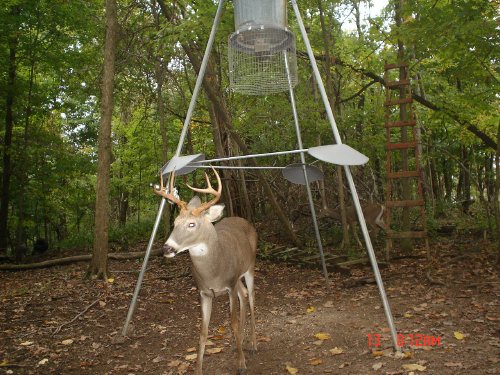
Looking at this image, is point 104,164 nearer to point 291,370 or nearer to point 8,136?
point 291,370

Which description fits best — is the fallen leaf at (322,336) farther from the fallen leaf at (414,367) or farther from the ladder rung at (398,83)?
the ladder rung at (398,83)

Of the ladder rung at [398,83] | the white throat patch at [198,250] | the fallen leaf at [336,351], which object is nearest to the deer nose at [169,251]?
the white throat patch at [198,250]

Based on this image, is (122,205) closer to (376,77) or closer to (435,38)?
(376,77)

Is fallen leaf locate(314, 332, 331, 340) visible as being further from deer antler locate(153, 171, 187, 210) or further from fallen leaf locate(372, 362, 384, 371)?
deer antler locate(153, 171, 187, 210)

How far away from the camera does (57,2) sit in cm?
1070

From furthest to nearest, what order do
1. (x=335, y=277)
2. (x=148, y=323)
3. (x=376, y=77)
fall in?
1. (x=376, y=77)
2. (x=335, y=277)
3. (x=148, y=323)

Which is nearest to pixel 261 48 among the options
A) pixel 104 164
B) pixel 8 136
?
pixel 104 164

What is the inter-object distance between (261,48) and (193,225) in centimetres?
237

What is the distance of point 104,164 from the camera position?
7.82 metres

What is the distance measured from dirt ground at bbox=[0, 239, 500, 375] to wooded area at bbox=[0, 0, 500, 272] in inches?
49.8

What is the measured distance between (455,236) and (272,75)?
6.73 metres

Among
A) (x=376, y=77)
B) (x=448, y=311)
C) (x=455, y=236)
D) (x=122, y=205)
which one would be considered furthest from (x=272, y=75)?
(x=122, y=205)

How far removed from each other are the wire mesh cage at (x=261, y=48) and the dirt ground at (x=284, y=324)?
2930mm
